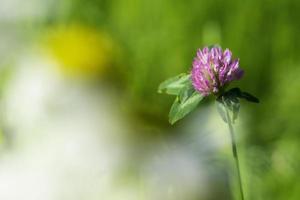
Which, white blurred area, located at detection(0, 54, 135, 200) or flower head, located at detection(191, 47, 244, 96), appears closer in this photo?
flower head, located at detection(191, 47, 244, 96)

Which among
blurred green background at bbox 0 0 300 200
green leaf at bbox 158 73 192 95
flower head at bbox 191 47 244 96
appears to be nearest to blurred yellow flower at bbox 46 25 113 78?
blurred green background at bbox 0 0 300 200

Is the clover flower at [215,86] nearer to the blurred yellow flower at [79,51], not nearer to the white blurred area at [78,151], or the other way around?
the white blurred area at [78,151]

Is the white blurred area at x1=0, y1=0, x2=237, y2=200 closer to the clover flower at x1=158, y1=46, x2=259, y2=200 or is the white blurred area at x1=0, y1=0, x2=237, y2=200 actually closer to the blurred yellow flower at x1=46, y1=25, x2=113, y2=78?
the blurred yellow flower at x1=46, y1=25, x2=113, y2=78

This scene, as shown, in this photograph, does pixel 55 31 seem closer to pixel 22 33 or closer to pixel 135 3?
pixel 22 33

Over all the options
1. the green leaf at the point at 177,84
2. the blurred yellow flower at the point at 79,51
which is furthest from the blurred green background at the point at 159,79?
the green leaf at the point at 177,84

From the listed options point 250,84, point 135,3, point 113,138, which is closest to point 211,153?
point 113,138

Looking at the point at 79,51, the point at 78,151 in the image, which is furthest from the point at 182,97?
the point at 79,51
